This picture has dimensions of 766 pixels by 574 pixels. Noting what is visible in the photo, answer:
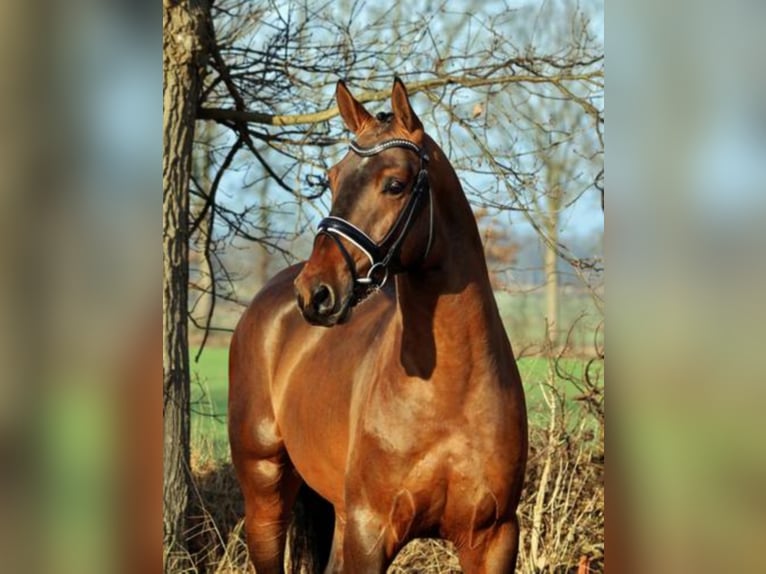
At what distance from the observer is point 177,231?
4.78 meters

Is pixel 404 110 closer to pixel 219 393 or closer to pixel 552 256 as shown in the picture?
pixel 552 256

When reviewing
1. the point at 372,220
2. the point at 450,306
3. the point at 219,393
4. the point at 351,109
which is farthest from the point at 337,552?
the point at 351,109

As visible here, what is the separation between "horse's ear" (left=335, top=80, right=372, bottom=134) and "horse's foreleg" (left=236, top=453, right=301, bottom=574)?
6.12ft

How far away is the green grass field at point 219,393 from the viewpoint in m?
4.77

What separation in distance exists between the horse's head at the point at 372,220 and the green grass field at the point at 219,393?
211 centimetres

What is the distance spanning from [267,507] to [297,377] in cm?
76

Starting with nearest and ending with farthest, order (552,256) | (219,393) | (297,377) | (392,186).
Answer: (392,186)
(297,377)
(552,256)
(219,393)

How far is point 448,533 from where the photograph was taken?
305 cm

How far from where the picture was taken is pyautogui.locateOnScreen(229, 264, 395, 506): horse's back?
11.5 feet

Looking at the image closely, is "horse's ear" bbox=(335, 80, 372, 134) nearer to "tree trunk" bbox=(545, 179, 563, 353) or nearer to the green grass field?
"tree trunk" bbox=(545, 179, 563, 353)
